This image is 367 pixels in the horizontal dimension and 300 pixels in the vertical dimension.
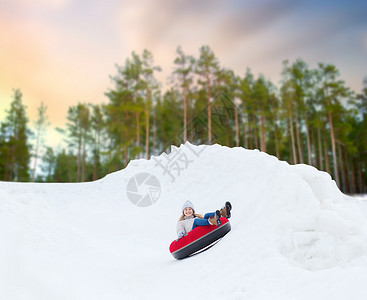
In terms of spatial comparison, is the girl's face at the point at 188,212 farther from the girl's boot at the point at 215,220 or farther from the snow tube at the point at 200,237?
the girl's boot at the point at 215,220

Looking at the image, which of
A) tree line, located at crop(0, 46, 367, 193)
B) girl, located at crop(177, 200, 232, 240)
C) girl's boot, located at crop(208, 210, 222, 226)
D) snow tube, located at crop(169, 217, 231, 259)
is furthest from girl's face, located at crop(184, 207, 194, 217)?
tree line, located at crop(0, 46, 367, 193)

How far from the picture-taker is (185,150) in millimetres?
10422

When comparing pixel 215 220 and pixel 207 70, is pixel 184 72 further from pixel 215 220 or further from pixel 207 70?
pixel 215 220

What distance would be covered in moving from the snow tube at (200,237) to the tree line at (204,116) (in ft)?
39.3

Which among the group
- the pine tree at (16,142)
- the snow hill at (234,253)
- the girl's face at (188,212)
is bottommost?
the snow hill at (234,253)

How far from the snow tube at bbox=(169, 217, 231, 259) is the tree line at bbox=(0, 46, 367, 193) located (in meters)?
12.0

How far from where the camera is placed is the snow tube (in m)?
4.58

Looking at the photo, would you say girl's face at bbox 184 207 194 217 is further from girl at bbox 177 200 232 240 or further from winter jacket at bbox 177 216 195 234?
winter jacket at bbox 177 216 195 234

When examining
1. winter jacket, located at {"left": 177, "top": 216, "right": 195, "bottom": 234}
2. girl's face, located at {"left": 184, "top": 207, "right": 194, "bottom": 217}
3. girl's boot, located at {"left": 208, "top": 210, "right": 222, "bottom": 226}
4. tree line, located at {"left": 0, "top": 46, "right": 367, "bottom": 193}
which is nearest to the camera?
girl's boot, located at {"left": 208, "top": 210, "right": 222, "bottom": 226}

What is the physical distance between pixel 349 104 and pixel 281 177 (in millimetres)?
20659

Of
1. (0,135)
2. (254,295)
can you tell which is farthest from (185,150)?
(0,135)

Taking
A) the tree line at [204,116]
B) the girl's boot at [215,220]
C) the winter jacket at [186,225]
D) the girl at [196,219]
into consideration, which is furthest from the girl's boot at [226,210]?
the tree line at [204,116]

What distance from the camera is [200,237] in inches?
180

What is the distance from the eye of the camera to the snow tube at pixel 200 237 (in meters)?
4.58
